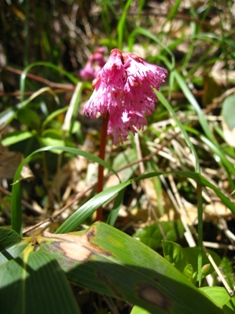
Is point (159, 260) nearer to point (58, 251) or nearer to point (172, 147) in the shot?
point (58, 251)

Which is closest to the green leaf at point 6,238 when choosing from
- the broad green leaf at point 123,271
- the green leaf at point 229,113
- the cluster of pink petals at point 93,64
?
the broad green leaf at point 123,271

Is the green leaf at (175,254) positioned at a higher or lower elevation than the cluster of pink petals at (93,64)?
lower

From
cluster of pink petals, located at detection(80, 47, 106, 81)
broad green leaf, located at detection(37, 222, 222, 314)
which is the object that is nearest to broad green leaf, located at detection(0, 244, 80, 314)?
broad green leaf, located at detection(37, 222, 222, 314)

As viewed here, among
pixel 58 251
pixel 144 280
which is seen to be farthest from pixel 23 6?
pixel 144 280

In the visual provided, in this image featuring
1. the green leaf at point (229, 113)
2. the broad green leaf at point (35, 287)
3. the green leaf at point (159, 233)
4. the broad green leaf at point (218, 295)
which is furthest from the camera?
the green leaf at point (229, 113)

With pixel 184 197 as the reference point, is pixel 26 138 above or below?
above

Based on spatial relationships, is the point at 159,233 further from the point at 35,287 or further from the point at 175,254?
the point at 35,287

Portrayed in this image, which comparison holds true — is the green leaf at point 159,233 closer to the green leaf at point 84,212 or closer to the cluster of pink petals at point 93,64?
the green leaf at point 84,212
